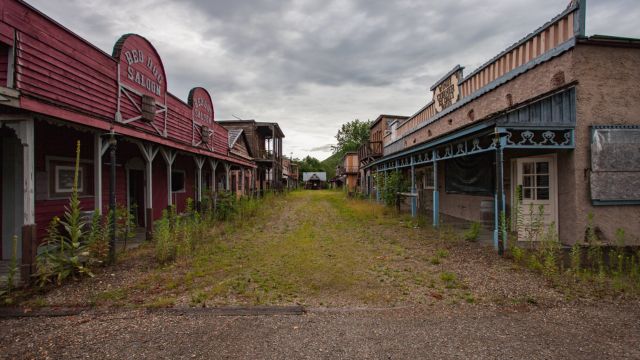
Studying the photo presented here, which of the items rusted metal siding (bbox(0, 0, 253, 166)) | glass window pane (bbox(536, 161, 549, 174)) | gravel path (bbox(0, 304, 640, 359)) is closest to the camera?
gravel path (bbox(0, 304, 640, 359))

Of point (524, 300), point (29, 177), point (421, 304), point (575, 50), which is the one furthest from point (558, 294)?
point (29, 177)

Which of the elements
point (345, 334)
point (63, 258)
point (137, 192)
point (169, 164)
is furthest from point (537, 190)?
point (137, 192)

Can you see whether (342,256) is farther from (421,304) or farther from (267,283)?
(421,304)

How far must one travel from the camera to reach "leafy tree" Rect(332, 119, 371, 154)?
68500 mm

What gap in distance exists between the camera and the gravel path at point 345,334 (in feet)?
9.14

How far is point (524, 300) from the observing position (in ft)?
12.9

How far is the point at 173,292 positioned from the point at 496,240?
20.7 feet

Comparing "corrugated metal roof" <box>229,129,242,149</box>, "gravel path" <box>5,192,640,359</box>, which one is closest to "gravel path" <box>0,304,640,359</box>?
"gravel path" <box>5,192,640,359</box>

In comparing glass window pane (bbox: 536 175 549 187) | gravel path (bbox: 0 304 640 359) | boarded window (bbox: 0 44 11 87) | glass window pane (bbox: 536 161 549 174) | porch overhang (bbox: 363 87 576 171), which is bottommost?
gravel path (bbox: 0 304 640 359)

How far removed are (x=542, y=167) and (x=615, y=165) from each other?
127 centimetres

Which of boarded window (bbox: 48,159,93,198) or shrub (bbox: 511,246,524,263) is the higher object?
boarded window (bbox: 48,159,93,198)

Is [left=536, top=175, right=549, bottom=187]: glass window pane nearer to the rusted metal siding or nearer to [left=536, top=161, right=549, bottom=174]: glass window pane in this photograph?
[left=536, top=161, right=549, bottom=174]: glass window pane

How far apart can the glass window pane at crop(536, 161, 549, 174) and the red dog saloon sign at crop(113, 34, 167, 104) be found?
34.9 feet

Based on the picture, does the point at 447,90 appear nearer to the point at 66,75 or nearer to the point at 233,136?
the point at 66,75
